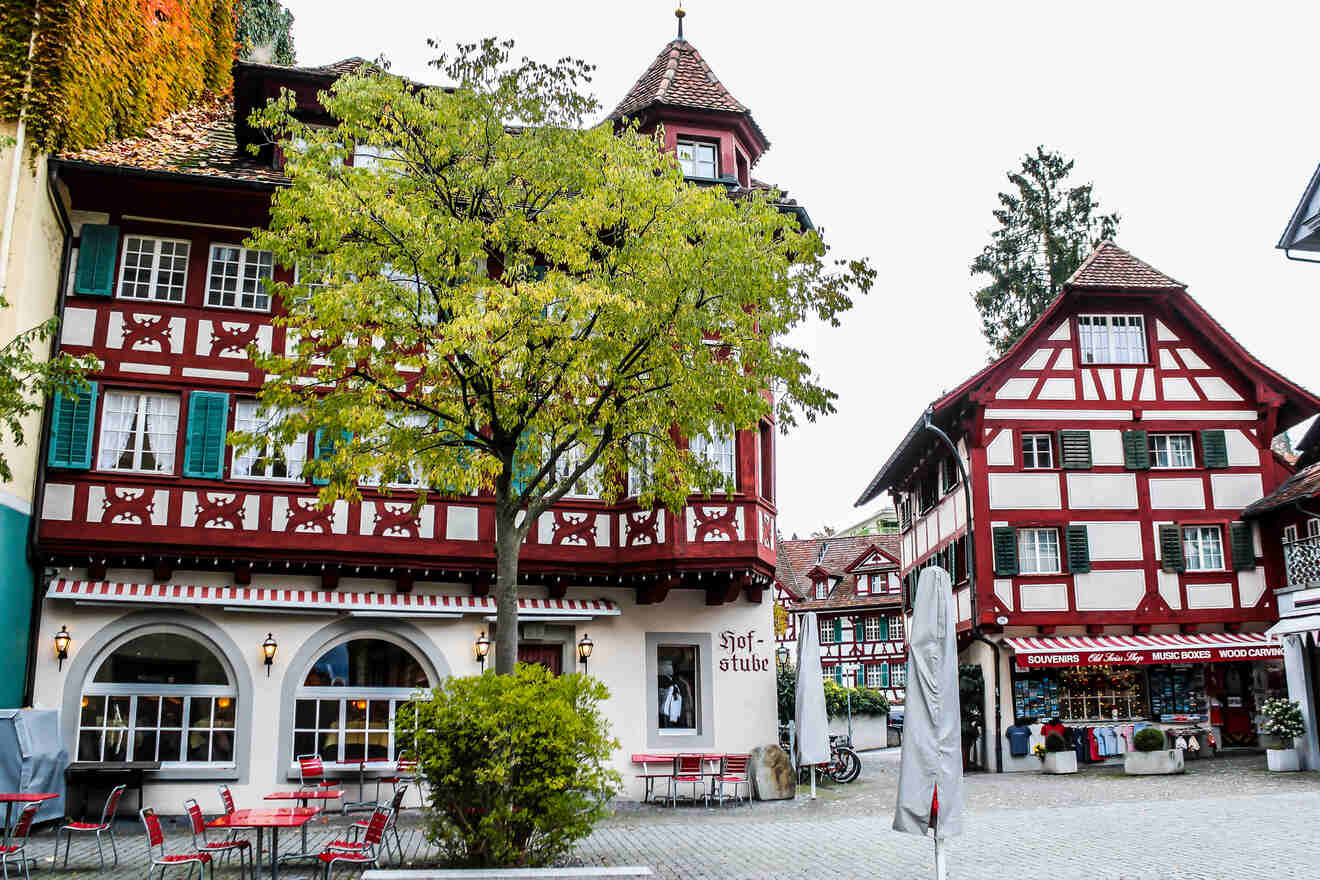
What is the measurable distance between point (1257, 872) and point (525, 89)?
37.2 feet

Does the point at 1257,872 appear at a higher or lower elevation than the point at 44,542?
lower

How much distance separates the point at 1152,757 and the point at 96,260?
2136 centimetres

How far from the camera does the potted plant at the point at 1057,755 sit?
25.0m

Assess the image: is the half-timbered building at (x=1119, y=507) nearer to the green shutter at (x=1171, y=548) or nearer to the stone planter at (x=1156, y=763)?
the green shutter at (x=1171, y=548)

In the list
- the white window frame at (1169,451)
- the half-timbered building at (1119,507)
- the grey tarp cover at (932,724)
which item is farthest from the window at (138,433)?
the white window frame at (1169,451)

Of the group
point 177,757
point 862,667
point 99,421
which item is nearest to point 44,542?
point 99,421

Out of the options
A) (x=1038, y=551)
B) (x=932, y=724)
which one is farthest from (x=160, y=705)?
(x=1038, y=551)

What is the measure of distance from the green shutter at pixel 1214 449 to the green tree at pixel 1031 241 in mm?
13058

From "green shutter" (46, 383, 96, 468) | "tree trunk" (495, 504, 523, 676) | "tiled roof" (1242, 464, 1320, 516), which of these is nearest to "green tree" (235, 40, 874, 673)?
"tree trunk" (495, 504, 523, 676)

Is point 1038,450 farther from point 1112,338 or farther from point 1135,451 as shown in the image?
point 1112,338

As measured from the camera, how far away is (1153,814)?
16.3 metres

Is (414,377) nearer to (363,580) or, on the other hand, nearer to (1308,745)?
(363,580)

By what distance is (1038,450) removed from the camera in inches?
1093

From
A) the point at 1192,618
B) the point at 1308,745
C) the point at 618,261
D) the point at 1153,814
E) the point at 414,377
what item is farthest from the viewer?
the point at 1192,618
